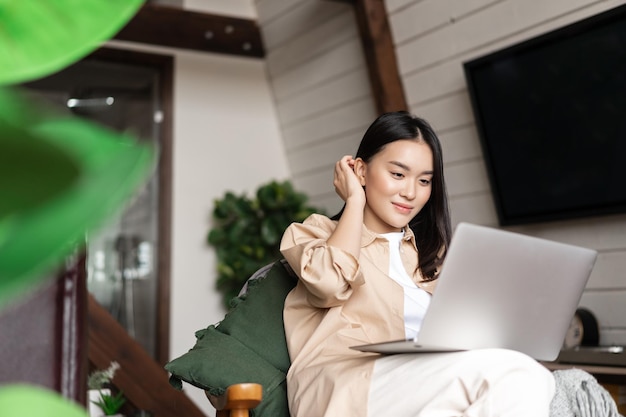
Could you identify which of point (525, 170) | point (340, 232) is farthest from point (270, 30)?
point (340, 232)

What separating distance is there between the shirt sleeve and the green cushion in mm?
166

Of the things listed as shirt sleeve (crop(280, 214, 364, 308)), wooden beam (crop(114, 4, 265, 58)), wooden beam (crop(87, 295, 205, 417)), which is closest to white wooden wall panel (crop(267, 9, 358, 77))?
wooden beam (crop(114, 4, 265, 58))

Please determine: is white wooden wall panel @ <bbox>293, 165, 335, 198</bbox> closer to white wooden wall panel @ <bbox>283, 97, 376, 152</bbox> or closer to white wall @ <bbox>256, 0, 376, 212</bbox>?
white wall @ <bbox>256, 0, 376, 212</bbox>

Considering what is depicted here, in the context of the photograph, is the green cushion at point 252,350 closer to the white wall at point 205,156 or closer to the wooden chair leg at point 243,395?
the wooden chair leg at point 243,395

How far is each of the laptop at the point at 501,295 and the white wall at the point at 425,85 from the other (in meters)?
1.53

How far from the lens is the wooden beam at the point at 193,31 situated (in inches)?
179

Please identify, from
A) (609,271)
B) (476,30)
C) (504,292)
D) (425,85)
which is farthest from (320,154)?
(504,292)

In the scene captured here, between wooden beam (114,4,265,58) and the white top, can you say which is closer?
the white top

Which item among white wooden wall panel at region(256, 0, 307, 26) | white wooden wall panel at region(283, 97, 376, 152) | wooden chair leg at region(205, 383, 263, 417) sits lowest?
wooden chair leg at region(205, 383, 263, 417)

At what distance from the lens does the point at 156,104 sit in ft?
16.0

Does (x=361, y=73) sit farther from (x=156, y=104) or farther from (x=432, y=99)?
(x=156, y=104)

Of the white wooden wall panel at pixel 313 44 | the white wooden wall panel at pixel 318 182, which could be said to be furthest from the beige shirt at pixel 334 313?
the white wooden wall panel at pixel 318 182

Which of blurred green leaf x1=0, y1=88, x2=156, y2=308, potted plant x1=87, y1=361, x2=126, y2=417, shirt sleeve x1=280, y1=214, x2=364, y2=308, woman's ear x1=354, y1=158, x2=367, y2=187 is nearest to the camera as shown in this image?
blurred green leaf x1=0, y1=88, x2=156, y2=308

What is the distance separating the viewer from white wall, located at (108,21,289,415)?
4789mm
